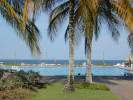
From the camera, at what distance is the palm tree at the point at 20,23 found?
1816 centimetres

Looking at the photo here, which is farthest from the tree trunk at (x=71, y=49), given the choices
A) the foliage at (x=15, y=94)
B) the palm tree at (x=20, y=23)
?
the foliage at (x=15, y=94)

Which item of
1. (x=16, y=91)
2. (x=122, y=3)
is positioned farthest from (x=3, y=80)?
(x=122, y=3)

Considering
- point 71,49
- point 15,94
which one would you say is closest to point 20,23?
point 15,94

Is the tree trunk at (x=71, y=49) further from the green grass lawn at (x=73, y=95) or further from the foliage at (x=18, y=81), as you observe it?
the foliage at (x=18, y=81)

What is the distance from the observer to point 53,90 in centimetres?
2120

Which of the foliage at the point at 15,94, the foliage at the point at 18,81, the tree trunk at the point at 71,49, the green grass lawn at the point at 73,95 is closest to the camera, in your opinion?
the foliage at the point at 15,94

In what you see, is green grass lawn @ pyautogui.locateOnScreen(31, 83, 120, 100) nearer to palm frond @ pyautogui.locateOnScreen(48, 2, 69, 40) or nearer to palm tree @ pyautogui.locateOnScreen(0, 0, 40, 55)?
palm tree @ pyautogui.locateOnScreen(0, 0, 40, 55)

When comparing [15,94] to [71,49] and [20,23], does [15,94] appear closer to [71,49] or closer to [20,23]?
[20,23]

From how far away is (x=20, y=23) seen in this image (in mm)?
18375

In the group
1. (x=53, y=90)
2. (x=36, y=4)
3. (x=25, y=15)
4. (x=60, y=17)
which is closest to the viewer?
(x=25, y=15)

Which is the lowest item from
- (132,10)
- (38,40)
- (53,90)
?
(53,90)

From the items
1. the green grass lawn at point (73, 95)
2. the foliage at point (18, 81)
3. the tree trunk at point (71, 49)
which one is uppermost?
the tree trunk at point (71, 49)

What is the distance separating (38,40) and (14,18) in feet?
6.39

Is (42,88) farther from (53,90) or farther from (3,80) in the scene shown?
(3,80)
